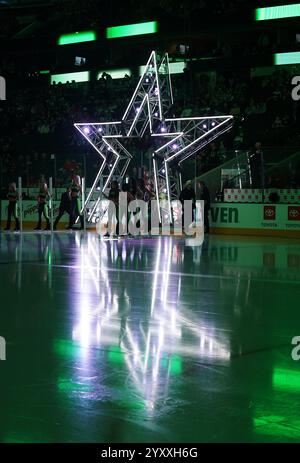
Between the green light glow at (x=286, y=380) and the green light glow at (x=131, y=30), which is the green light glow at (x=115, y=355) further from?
the green light glow at (x=131, y=30)

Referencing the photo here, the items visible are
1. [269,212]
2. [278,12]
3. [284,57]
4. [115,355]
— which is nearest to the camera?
[115,355]

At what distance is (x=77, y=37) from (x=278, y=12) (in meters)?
13.4

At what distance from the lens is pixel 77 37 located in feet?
150

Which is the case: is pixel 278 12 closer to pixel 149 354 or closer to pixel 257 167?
pixel 257 167

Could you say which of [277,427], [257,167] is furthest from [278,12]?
[277,427]

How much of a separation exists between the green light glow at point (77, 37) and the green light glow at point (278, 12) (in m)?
11.0

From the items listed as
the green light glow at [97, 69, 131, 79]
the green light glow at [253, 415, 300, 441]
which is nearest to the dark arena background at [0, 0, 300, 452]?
the green light glow at [253, 415, 300, 441]

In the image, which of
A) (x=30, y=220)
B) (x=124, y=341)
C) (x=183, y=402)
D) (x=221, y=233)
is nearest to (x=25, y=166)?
(x=30, y=220)

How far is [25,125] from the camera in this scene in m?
41.2

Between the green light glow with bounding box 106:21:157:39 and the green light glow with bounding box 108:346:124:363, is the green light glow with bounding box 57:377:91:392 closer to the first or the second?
the green light glow with bounding box 108:346:124:363

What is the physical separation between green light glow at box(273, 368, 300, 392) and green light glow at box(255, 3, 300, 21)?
105ft

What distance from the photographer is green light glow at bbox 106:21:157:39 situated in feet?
137

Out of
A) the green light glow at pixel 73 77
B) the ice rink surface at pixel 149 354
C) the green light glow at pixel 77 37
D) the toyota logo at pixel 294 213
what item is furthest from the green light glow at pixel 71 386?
the green light glow at pixel 73 77
